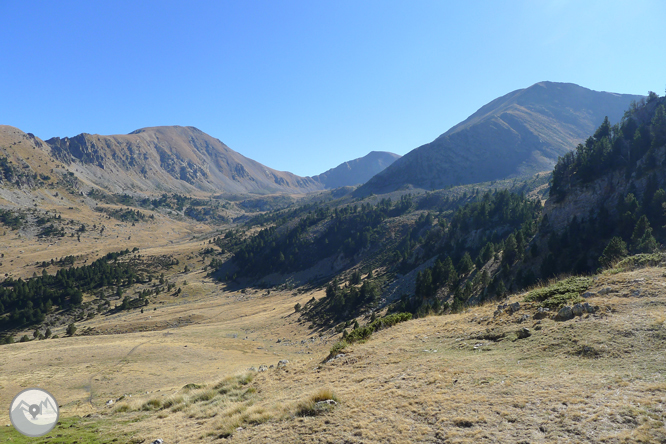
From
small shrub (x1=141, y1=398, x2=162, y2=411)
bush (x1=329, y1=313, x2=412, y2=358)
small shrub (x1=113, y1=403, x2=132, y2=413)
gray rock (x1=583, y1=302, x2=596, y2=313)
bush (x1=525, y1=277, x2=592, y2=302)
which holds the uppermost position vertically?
gray rock (x1=583, y1=302, x2=596, y2=313)

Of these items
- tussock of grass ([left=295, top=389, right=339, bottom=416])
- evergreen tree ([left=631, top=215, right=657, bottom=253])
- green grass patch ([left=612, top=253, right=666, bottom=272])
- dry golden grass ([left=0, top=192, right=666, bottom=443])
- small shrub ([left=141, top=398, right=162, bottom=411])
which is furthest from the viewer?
evergreen tree ([left=631, top=215, right=657, bottom=253])

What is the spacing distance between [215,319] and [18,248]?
477ft

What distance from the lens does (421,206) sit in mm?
184500

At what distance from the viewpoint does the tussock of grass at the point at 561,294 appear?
16.3 m

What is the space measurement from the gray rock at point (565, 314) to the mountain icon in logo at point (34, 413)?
22470mm

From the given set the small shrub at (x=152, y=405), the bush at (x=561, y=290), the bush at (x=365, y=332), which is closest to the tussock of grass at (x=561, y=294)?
the bush at (x=561, y=290)

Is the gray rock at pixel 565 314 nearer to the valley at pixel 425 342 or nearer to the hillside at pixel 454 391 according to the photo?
the valley at pixel 425 342

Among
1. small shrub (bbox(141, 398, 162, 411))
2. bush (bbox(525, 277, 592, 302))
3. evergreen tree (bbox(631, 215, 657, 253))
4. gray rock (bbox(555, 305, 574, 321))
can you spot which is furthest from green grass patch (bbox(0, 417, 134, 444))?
evergreen tree (bbox(631, 215, 657, 253))

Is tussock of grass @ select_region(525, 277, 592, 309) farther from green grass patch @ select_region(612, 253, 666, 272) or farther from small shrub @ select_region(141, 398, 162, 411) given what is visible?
small shrub @ select_region(141, 398, 162, 411)

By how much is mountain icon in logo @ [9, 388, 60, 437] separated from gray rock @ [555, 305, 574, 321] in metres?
22.5

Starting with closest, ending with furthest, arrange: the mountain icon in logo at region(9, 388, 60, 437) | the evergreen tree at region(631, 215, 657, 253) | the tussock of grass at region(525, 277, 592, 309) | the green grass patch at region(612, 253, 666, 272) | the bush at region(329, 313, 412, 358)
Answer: the mountain icon in logo at region(9, 388, 60, 437) < the tussock of grass at region(525, 277, 592, 309) < the green grass patch at region(612, 253, 666, 272) < the bush at region(329, 313, 412, 358) < the evergreen tree at region(631, 215, 657, 253)

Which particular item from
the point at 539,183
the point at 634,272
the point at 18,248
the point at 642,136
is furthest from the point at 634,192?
the point at 18,248

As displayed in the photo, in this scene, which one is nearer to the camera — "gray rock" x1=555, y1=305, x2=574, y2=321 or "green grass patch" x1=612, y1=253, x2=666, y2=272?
"gray rock" x1=555, y1=305, x2=574, y2=321

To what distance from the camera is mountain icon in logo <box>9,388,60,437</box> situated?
1206 cm
